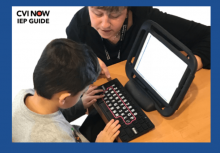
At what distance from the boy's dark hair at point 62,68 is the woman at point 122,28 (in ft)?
0.76

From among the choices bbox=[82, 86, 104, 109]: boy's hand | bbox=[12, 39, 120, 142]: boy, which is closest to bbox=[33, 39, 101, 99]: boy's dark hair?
bbox=[12, 39, 120, 142]: boy

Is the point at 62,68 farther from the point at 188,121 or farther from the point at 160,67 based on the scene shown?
the point at 188,121

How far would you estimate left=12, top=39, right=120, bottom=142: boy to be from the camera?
0.71 m

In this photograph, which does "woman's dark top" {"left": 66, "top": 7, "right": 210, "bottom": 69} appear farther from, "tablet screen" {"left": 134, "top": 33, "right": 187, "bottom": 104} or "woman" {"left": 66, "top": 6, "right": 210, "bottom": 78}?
"tablet screen" {"left": 134, "top": 33, "right": 187, "bottom": 104}

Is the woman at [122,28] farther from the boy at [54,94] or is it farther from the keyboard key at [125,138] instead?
the keyboard key at [125,138]

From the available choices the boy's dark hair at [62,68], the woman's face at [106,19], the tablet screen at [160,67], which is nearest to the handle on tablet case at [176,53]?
the tablet screen at [160,67]

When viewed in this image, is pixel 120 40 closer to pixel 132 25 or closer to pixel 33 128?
pixel 132 25

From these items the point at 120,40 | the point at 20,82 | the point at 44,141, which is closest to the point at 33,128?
the point at 44,141

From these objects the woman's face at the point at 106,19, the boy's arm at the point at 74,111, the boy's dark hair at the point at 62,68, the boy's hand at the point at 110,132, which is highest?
the woman's face at the point at 106,19

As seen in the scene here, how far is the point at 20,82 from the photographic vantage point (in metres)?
1.60

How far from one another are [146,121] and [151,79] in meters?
0.17

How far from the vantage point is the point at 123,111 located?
2.80 feet

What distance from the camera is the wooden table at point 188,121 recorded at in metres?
0.77

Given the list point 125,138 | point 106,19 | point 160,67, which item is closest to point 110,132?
point 125,138
